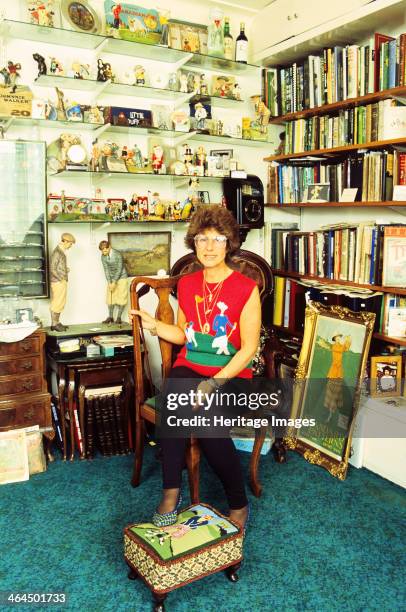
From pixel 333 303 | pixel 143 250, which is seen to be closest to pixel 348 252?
pixel 333 303

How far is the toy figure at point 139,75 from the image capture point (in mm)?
3205

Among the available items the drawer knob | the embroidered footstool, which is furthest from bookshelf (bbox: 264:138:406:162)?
the drawer knob

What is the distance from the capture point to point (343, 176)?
3225 millimetres

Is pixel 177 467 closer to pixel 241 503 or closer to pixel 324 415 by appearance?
pixel 241 503

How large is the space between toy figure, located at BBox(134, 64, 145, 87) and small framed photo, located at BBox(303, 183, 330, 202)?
120 centimetres

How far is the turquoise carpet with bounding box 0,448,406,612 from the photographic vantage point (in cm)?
193

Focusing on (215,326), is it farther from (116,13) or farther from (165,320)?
(116,13)

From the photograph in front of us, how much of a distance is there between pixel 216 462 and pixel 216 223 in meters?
1.00

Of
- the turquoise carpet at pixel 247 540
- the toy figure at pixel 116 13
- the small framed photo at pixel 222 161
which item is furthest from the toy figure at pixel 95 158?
the turquoise carpet at pixel 247 540

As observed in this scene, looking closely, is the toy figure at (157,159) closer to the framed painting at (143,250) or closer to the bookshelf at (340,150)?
the framed painting at (143,250)

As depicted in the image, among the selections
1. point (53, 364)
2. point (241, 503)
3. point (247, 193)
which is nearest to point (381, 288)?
point (247, 193)

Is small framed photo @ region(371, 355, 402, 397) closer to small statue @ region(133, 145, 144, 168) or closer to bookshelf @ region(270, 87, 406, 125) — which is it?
bookshelf @ region(270, 87, 406, 125)

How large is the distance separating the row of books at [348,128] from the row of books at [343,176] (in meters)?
0.10

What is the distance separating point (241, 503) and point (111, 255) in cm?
162
